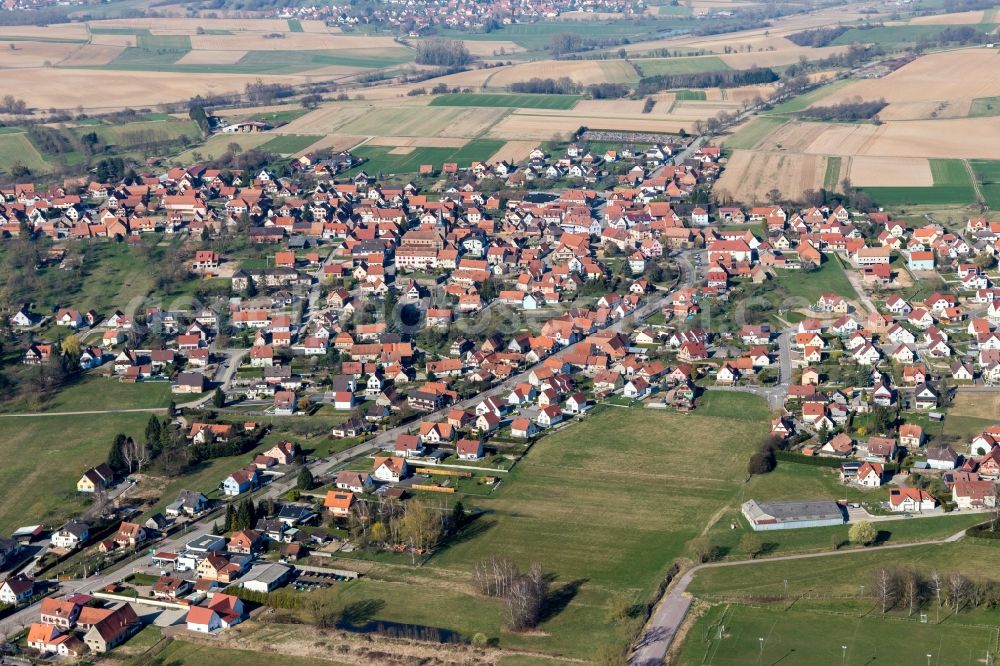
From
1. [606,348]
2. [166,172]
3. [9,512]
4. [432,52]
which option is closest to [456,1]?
[432,52]

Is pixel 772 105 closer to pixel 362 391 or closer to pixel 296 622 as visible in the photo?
pixel 362 391

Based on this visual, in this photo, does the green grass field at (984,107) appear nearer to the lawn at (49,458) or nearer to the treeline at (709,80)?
the treeline at (709,80)

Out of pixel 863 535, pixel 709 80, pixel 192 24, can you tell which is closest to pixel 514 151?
pixel 709 80

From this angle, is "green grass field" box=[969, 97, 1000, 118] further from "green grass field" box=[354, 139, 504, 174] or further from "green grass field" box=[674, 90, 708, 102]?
"green grass field" box=[354, 139, 504, 174]

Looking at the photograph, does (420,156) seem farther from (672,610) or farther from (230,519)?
(672,610)

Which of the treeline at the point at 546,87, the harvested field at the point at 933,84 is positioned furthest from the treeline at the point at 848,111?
the treeline at the point at 546,87
